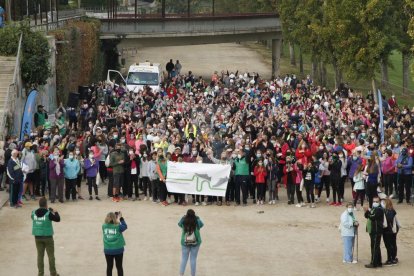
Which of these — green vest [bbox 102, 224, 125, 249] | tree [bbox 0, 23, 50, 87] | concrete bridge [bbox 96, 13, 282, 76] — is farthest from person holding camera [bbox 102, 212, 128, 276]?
concrete bridge [bbox 96, 13, 282, 76]

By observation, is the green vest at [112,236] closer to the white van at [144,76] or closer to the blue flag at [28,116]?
the blue flag at [28,116]

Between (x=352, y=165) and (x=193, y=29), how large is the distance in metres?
43.2

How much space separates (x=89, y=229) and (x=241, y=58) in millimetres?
65089

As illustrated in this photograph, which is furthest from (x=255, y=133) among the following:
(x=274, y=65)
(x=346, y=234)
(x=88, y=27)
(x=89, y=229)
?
(x=274, y=65)

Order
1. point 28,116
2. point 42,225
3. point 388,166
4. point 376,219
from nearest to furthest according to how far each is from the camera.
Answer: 1. point 42,225
2. point 376,219
3. point 388,166
4. point 28,116

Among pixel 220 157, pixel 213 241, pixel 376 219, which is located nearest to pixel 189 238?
pixel 376 219

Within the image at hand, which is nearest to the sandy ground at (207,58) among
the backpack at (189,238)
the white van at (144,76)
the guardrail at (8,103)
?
the white van at (144,76)

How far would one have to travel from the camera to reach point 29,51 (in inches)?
1610

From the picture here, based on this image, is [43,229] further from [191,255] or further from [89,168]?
[89,168]

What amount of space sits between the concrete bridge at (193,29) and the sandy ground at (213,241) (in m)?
39.5

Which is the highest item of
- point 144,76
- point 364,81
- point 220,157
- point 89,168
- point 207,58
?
point 207,58

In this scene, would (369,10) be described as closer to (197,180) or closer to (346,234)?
(197,180)

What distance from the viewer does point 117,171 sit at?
30328 mm

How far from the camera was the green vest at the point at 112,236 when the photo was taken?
2048 centimetres
